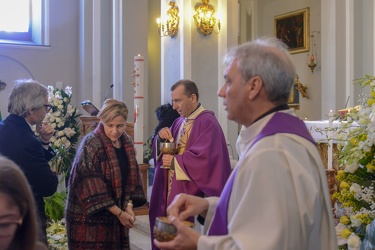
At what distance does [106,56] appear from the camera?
33.7 ft

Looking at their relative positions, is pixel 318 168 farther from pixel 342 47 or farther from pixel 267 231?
pixel 342 47

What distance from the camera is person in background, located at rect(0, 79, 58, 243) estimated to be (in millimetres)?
3162

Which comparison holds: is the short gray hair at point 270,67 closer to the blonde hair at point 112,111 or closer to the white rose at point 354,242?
the white rose at point 354,242

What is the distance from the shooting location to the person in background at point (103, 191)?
3318mm

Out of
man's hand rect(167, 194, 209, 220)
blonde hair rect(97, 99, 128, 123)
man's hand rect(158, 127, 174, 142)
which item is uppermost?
blonde hair rect(97, 99, 128, 123)

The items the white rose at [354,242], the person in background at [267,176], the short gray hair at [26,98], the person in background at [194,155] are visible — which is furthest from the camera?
the person in background at [194,155]

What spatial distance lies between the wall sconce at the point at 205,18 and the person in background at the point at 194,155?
11.5 feet

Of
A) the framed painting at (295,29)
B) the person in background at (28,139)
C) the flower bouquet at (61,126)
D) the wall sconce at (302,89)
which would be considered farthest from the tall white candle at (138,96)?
the framed painting at (295,29)

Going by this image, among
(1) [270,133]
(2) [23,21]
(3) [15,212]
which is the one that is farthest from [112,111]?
(2) [23,21]

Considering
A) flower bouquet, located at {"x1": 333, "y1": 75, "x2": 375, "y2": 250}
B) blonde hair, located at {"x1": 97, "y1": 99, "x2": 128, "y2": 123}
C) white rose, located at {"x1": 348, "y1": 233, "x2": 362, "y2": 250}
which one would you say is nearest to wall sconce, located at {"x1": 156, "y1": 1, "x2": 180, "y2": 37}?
blonde hair, located at {"x1": 97, "y1": 99, "x2": 128, "y2": 123}

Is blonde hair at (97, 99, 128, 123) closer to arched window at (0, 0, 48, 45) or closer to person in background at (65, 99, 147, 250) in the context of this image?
person in background at (65, 99, 147, 250)

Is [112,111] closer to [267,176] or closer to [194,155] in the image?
[194,155]

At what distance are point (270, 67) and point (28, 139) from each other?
6.29 ft

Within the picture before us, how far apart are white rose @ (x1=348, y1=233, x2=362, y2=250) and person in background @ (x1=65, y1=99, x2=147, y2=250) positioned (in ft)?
4.60
